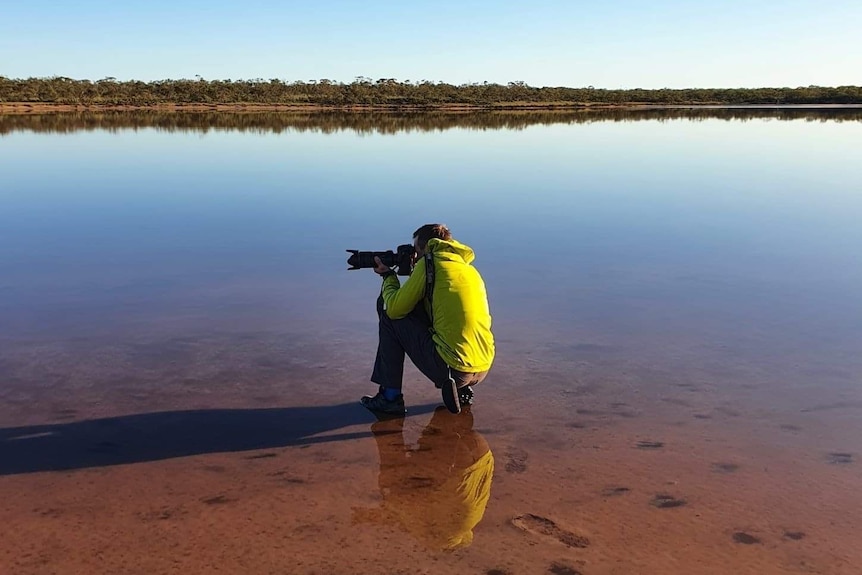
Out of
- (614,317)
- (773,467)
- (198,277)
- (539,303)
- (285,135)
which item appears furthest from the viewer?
(285,135)

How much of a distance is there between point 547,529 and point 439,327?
1.46 metres

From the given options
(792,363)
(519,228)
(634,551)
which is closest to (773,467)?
(634,551)

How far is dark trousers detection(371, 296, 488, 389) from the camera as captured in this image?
4367mm

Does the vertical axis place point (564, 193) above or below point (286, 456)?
above

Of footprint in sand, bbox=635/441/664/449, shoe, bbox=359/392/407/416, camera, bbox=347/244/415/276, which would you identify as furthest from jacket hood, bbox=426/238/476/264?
footprint in sand, bbox=635/441/664/449

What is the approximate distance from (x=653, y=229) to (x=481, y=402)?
22.3 feet

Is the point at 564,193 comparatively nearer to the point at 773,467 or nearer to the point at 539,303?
the point at 539,303

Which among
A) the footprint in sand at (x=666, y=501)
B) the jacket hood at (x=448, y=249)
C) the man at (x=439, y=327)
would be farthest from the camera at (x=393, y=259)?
the footprint in sand at (x=666, y=501)

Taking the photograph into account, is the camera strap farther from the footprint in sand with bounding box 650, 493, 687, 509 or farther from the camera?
the footprint in sand with bounding box 650, 493, 687, 509

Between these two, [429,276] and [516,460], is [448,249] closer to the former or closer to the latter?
[429,276]

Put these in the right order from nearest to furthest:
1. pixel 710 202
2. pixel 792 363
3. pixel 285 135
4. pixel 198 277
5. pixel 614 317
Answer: pixel 792 363, pixel 614 317, pixel 198 277, pixel 710 202, pixel 285 135

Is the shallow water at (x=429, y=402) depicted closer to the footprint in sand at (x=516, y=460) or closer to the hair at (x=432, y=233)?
the footprint in sand at (x=516, y=460)

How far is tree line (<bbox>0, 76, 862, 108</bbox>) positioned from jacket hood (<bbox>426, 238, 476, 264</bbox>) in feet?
163

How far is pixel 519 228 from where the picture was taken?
35.0 feet
